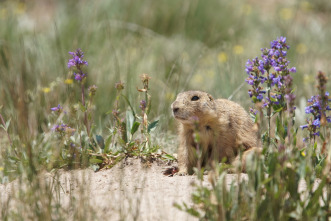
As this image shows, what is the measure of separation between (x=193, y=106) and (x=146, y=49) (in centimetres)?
395

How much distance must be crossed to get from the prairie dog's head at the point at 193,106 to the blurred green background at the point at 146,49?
30.4 inches

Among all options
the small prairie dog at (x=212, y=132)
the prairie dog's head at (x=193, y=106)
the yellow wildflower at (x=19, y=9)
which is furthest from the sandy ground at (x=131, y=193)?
the yellow wildflower at (x=19, y=9)

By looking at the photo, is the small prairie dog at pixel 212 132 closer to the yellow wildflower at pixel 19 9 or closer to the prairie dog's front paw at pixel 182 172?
the prairie dog's front paw at pixel 182 172

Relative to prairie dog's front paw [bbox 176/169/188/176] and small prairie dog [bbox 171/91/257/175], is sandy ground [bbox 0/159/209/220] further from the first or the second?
small prairie dog [bbox 171/91/257/175]

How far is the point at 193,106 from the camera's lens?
367 cm

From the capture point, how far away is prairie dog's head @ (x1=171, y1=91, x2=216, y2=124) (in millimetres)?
3561

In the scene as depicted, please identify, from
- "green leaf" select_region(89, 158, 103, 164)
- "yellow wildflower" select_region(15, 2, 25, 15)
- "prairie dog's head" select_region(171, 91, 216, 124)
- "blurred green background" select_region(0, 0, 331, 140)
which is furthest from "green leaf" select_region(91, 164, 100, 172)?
"yellow wildflower" select_region(15, 2, 25, 15)

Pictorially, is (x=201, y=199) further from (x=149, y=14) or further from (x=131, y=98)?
(x=149, y=14)

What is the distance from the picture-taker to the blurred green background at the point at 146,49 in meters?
5.00

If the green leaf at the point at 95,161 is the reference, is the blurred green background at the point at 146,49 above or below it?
above

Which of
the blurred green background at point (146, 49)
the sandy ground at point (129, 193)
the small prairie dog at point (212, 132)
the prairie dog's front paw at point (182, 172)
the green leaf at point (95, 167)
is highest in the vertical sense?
the blurred green background at point (146, 49)

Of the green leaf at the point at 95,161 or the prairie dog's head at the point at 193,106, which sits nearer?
the prairie dog's head at the point at 193,106

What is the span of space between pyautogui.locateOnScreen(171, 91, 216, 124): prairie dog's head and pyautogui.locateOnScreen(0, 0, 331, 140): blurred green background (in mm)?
773

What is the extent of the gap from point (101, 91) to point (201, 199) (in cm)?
336
